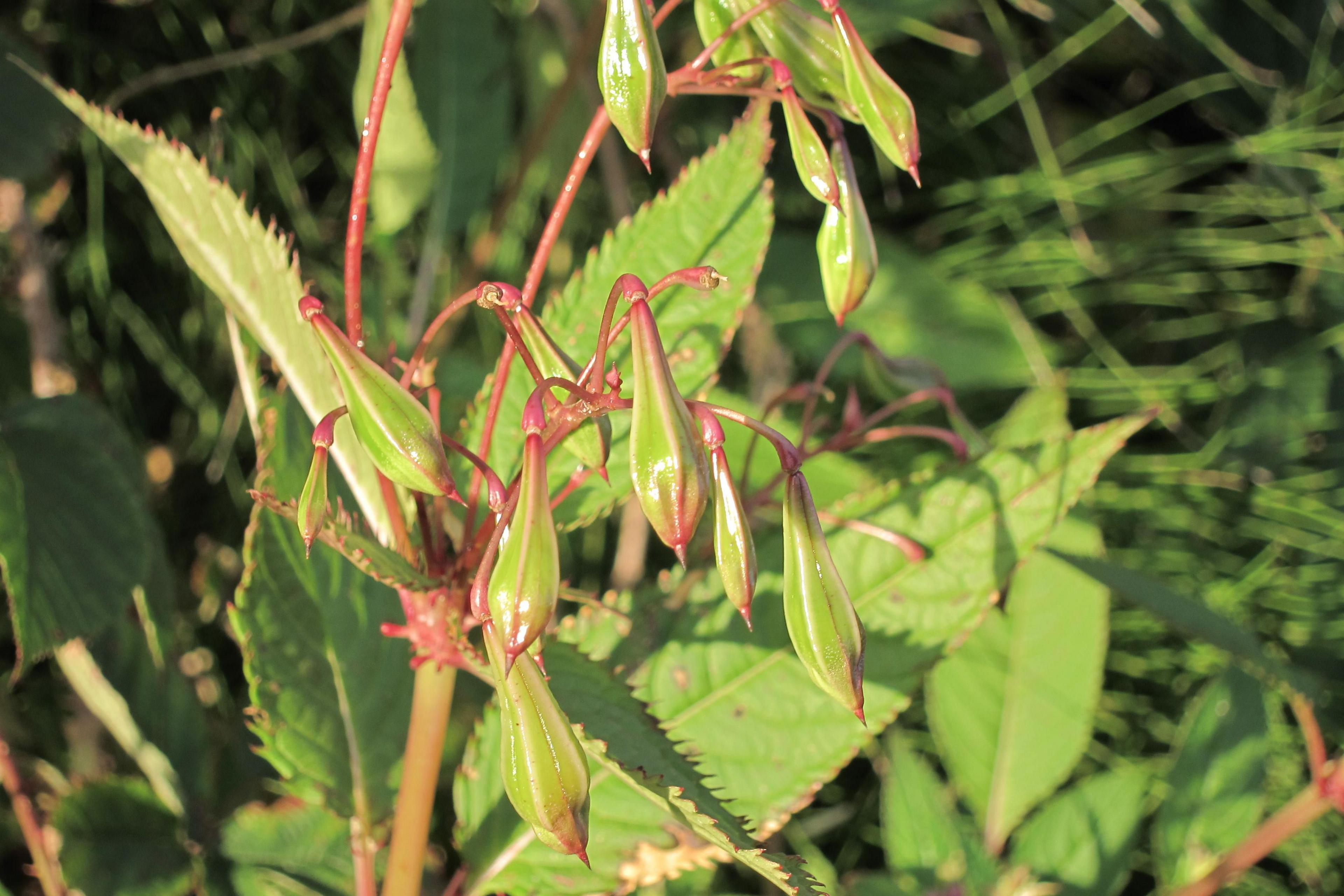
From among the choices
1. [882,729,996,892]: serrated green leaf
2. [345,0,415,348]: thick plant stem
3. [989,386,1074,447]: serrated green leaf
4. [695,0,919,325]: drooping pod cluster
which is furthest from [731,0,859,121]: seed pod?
[882,729,996,892]: serrated green leaf

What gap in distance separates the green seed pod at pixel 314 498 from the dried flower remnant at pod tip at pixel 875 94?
8.4 inches

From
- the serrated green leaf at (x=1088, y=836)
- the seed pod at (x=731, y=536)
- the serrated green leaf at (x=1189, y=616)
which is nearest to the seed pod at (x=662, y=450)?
the seed pod at (x=731, y=536)

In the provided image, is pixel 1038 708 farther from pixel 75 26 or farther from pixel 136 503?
pixel 75 26

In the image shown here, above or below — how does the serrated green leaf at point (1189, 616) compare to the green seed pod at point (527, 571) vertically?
below

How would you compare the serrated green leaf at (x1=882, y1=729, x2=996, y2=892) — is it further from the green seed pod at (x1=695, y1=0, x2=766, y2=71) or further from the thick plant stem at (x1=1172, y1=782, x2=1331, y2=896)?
the green seed pod at (x1=695, y1=0, x2=766, y2=71)

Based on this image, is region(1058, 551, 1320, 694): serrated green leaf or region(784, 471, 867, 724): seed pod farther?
region(1058, 551, 1320, 694): serrated green leaf

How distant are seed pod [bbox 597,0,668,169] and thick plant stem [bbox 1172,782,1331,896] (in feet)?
1.87

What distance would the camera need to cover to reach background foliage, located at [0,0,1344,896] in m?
0.50

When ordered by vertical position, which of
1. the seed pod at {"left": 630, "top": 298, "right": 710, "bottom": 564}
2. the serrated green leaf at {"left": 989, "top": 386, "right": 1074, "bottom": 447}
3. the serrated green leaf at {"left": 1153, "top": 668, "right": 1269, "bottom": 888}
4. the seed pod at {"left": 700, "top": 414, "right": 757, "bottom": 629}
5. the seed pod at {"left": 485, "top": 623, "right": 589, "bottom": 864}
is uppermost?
the seed pod at {"left": 630, "top": 298, "right": 710, "bottom": 564}

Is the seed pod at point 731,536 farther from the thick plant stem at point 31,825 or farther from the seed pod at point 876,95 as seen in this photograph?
the thick plant stem at point 31,825

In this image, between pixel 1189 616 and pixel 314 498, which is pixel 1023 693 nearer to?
pixel 1189 616

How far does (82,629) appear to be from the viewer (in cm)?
52

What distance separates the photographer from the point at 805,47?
378mm

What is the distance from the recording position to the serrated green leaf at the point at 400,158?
2.47 ft
